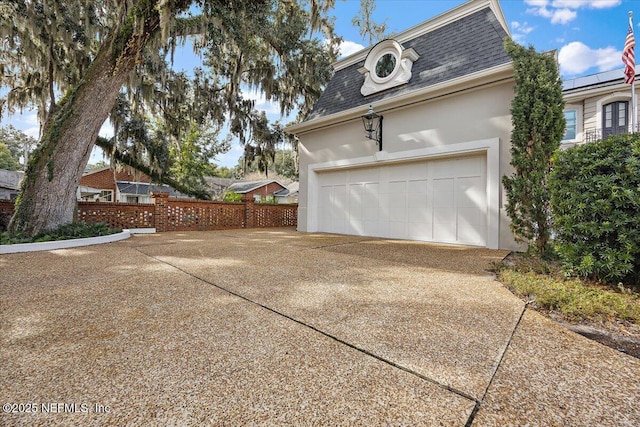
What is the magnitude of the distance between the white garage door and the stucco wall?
0.38m

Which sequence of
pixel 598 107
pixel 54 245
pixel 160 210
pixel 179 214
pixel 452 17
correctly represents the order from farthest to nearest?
pixel 598 107 → pixel 179 214 → pixel 160 210 → pixel 452 17 → pixel 54 245

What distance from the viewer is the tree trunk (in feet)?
17.3

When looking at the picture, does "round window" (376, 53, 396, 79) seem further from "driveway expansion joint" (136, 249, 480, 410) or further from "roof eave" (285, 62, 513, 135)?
"driveway expansion joint" (136, 249, 480, 410)

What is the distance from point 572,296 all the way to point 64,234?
749 cm

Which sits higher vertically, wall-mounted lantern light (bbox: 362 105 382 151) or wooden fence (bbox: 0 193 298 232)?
wall-mounted lantern light (bbox: 362 105 382 151)

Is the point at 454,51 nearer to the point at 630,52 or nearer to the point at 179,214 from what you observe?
the point at 630,52

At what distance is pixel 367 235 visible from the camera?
6883 mm

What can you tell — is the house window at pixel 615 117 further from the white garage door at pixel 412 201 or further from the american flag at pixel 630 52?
the white garage door at pixel 412 201

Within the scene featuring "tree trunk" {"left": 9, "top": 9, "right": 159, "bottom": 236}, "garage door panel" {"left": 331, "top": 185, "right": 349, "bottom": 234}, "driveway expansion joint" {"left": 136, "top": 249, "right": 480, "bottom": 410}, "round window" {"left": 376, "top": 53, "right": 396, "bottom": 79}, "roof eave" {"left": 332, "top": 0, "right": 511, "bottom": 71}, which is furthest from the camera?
"garage door panel" {"left": 331, "top": 185, "right": 349, "bottom": 234}

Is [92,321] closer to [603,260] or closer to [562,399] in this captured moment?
[562,399]

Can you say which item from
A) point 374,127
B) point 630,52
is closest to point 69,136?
point 374,127

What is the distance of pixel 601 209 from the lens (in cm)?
250

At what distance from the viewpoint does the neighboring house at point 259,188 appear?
86.0 feet

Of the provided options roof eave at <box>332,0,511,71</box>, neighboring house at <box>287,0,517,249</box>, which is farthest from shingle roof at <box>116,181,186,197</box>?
roof eave at <box>332,0,511,71</box>
